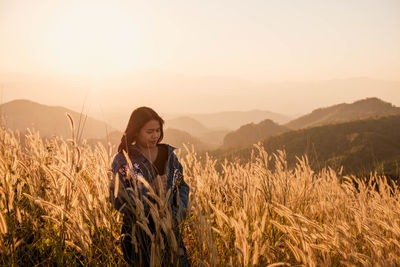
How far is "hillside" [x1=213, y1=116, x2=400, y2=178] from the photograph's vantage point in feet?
71.5

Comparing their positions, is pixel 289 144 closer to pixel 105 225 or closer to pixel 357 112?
pixel 105 225

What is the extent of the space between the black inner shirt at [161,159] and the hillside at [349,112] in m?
45.4

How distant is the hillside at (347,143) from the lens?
21.8 m

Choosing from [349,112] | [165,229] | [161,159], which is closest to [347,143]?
[161,159]

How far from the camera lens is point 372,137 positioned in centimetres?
2522

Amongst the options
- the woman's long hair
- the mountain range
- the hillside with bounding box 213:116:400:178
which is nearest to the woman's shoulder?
the woman's long hair

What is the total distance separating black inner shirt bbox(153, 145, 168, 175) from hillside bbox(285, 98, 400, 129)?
149 feet

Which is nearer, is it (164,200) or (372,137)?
(164,200)

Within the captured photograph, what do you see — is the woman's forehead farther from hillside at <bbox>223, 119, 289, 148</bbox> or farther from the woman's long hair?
hillside at <bbox>223, 119, 289, 148</bbox>

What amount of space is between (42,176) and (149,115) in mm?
1095

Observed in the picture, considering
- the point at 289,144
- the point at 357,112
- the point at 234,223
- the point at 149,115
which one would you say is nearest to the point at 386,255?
the point at 234,223

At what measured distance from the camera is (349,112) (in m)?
52.0

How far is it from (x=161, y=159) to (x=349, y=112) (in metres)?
58.3

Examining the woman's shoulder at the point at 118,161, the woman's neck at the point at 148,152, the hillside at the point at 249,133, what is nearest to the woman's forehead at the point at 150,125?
the woman's neck at the point at 148,152
